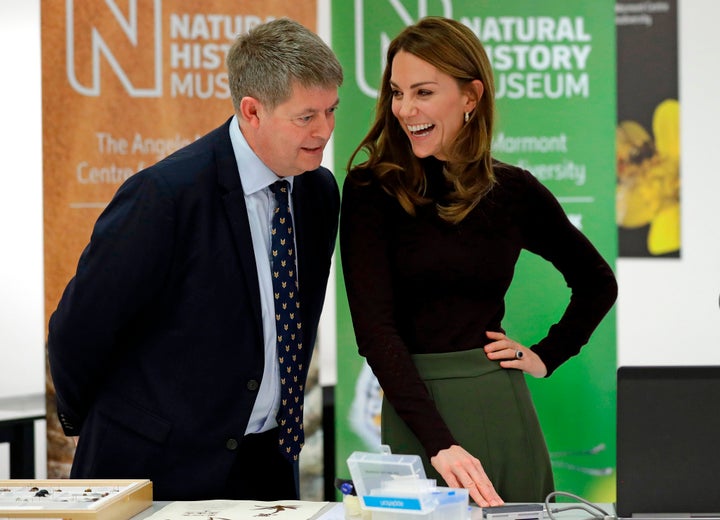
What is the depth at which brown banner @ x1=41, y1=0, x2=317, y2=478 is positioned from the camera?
12.6ft

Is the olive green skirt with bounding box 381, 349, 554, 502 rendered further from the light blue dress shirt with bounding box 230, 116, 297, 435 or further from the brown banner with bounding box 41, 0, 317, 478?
the brown banner with bounding box 41, 0, 317, 478

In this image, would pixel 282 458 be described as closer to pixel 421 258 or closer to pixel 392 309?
pixel 392 309

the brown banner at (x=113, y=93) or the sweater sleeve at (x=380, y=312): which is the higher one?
the brown banner at (x=113, y=93)

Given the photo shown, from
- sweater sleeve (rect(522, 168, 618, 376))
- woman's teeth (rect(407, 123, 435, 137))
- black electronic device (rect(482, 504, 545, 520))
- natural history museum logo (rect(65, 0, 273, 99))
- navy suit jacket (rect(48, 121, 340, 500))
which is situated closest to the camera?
black electronic device (rect(482, 504, 545, 520))

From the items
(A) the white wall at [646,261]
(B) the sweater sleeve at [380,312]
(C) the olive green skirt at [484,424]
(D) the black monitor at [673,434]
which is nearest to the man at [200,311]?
(B) the sweater sleeve at [380,312]

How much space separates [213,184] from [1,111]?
2113 millimetres

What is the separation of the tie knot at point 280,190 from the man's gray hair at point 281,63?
0.21 metres

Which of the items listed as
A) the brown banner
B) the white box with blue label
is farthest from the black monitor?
the brown banner

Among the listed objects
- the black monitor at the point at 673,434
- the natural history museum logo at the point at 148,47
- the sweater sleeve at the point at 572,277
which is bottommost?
the black monitor at the point at 673,434

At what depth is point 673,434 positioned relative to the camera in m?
1.75

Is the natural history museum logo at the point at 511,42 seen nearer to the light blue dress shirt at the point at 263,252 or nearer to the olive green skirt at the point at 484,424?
the light blue dress shirt at the point at 263,252

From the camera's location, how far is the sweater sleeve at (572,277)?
266cm

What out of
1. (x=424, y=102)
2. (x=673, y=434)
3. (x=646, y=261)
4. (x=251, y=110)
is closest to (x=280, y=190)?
(x=251, y=110)

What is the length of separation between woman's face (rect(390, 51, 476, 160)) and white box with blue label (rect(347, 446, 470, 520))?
934 mm
